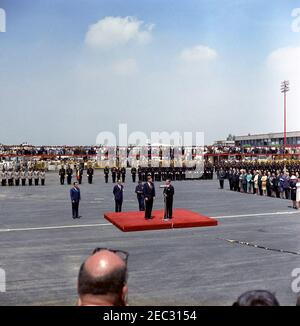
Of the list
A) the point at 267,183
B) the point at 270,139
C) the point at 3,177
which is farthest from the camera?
the point at 270,139

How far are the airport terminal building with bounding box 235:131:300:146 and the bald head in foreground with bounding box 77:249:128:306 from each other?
75427 mm

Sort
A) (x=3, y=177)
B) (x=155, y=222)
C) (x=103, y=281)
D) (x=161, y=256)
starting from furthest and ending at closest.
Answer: (x=3, y=177), (x=155, y=222), (x=161, y=256), (x=103, y=281)

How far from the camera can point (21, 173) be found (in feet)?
112

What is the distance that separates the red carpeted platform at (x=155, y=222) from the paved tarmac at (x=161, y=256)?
1.17 feet

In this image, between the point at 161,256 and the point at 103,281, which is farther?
the point at 161,256

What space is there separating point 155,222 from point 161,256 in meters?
4.10

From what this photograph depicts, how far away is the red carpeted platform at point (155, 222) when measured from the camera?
1395cm

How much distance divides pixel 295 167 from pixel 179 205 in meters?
17.5

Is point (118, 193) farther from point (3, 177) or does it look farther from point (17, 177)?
point (3, 177)

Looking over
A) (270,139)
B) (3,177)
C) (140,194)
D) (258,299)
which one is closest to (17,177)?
(3,177)

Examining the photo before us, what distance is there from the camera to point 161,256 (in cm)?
1030

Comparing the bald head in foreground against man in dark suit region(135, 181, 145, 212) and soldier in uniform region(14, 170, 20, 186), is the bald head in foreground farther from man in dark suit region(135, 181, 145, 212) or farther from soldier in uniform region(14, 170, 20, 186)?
soldier in uniform region(14, 170, 20, 186)

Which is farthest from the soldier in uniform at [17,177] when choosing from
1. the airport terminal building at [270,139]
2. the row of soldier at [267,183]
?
the airport terminal building at [270,139]
